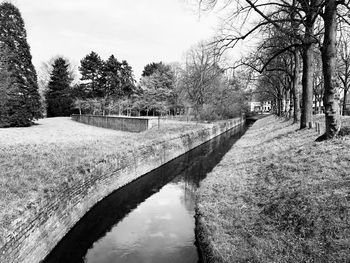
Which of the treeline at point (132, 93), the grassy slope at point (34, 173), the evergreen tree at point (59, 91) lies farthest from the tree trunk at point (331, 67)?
the evergreen tree at point (59, 91)

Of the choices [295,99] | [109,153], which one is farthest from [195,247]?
[295,99]

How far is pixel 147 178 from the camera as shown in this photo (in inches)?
487

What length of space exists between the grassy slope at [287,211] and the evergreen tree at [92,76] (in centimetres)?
3812

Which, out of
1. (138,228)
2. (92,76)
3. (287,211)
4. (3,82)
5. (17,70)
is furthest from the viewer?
(92,76)

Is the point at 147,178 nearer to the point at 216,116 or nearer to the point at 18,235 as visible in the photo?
the point at 18,235

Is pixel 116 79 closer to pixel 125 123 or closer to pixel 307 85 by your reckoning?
pixel 125 123

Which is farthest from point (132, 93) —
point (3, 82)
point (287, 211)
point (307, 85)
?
point (287, 211)

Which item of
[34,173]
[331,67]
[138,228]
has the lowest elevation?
[138,228]

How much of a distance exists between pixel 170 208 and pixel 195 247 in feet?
9.35

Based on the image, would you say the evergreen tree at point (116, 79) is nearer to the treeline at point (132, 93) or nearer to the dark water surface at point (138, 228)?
the treeline at point (132, 93)

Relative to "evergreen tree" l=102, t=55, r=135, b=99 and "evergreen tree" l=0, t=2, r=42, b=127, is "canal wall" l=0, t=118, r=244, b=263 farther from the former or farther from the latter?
"evergreen tree" l=102, t=55, r=135, b=99

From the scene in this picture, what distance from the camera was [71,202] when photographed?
6922mm

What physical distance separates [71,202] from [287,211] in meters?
5.75

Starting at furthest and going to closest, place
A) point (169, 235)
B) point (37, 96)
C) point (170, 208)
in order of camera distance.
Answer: point (37, 96) → point (170, 208) → point (169, 235)
